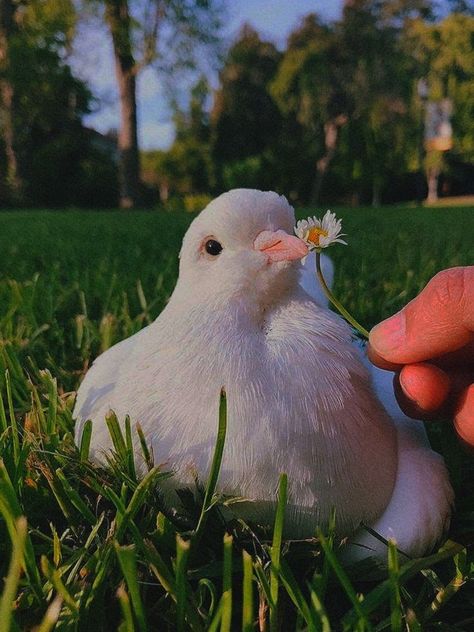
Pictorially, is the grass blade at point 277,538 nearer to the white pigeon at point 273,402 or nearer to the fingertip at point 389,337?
the white pigeon at point 273,402

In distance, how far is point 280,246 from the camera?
1.13 m

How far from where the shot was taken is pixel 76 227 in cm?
743

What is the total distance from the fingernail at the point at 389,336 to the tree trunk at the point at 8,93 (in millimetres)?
20236

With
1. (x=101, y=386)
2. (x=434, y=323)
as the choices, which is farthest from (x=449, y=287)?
(x=101, y=386)

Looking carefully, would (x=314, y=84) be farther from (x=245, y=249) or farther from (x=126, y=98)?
(x=245, y=249)

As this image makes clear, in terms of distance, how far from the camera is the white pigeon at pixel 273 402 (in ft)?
3.14

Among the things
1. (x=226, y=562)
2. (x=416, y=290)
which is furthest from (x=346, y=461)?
(x=416, y=290)

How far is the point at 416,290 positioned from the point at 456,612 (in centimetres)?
196

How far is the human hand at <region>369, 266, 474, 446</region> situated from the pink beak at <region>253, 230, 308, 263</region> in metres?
0.21

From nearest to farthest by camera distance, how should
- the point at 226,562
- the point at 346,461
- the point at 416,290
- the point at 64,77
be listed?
the point at 226,562 < the point at 346,461 < the point at 416,290 < the point at 64,77

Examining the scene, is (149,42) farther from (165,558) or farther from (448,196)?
(448,196)

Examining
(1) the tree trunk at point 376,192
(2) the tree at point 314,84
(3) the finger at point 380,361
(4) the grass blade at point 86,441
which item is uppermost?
(2) the tree at point 314,84

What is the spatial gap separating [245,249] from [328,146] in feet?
95.3

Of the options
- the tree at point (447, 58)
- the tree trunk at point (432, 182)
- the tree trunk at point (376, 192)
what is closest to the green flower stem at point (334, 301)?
the tree at point (447, 58)
